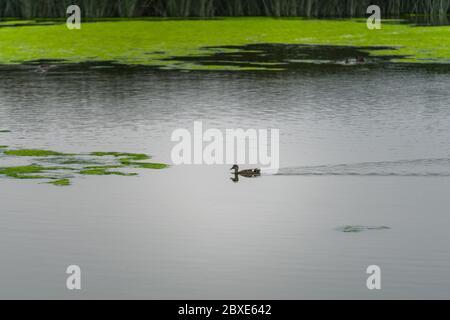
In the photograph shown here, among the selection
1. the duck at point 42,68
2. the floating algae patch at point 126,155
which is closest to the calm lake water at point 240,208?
the floating algae patch at point 126,155

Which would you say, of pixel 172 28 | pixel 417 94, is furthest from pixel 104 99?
pixel 172 28

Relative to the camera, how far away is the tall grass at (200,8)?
2181 inches

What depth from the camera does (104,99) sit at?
90.4 ft

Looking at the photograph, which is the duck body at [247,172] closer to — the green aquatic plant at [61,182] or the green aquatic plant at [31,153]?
the green aquatic plant at [61,182]

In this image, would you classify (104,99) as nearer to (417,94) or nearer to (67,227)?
(417,94)

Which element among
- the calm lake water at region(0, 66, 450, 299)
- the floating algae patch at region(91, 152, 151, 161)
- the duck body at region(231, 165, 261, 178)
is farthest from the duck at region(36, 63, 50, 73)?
the duck body at region(231, 165, 261, 178)

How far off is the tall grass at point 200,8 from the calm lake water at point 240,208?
29.5 metres

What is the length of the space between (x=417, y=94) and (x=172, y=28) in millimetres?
22504

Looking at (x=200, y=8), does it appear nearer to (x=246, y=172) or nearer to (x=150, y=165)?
(x=150, y=165)

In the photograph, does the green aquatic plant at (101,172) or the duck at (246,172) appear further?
the green aquatic plant at (101,172)

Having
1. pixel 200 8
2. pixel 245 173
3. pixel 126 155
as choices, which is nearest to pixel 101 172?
pixel 126 155

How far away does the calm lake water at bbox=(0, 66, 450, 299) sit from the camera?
11.5 metres

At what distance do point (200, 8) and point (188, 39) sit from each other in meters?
10.7

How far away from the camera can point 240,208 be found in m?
14.8
